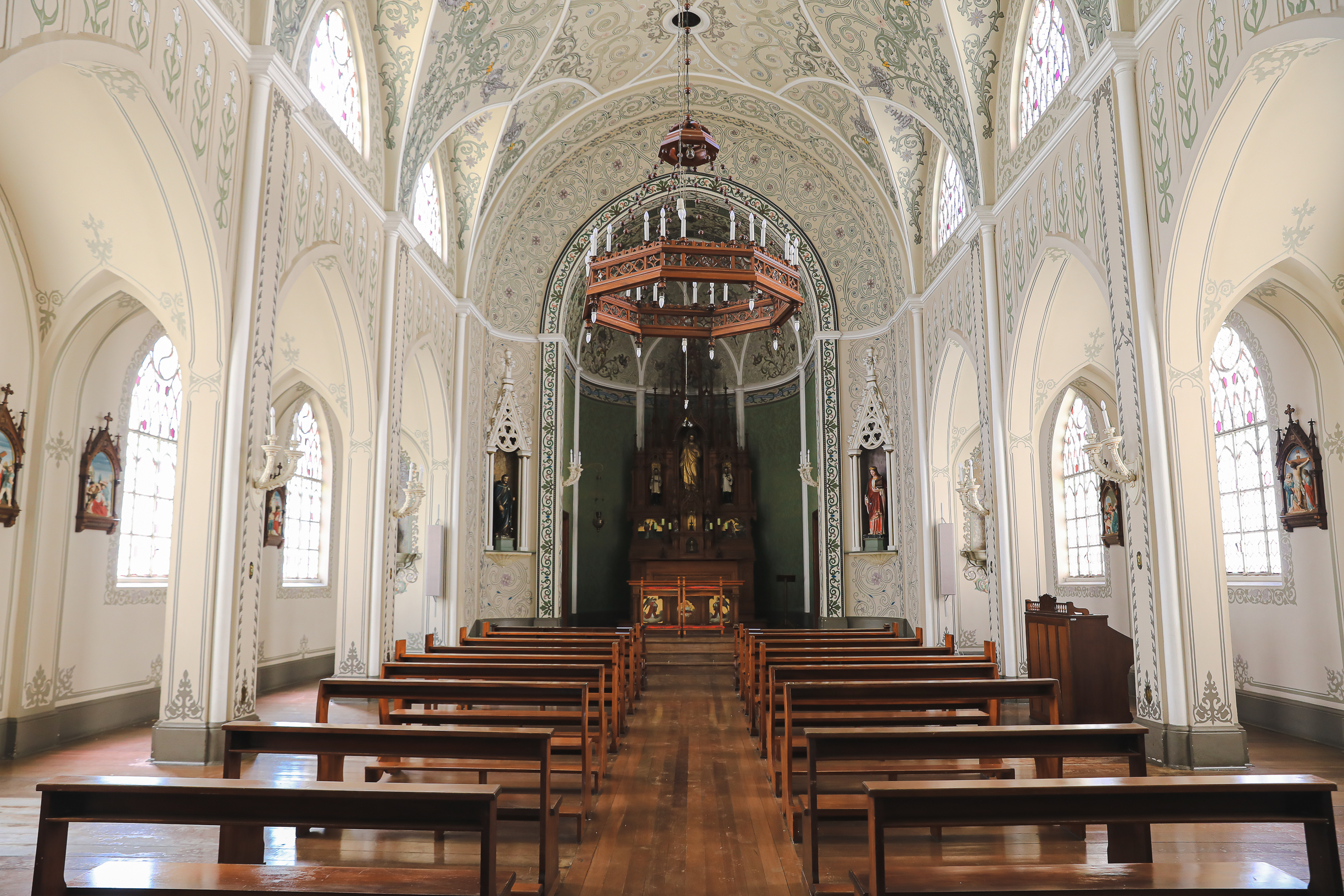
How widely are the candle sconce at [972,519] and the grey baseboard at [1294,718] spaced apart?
10.5 ft

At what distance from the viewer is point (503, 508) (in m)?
17.2

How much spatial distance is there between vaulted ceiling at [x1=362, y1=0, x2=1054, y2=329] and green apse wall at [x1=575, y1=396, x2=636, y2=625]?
17.7 feet

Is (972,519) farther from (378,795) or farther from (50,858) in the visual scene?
(50,858)

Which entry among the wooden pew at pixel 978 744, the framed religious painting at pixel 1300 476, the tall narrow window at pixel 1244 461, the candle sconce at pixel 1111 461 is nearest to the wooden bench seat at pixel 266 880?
the wooden pew at pixel 978 744

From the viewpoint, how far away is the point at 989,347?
11453 mm

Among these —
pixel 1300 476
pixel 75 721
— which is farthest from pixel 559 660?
pixel 1300 476

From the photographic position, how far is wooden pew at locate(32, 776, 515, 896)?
9.98 feet

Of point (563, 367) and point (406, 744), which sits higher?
point (563, 367)

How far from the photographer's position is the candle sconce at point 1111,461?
780 centimetres

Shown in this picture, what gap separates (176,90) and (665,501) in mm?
17019

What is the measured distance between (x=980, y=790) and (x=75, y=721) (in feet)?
31.1

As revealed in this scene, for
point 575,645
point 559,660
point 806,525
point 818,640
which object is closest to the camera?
point 559,660

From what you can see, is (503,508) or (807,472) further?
(807,472)

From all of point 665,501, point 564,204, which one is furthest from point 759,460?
point 564,204
